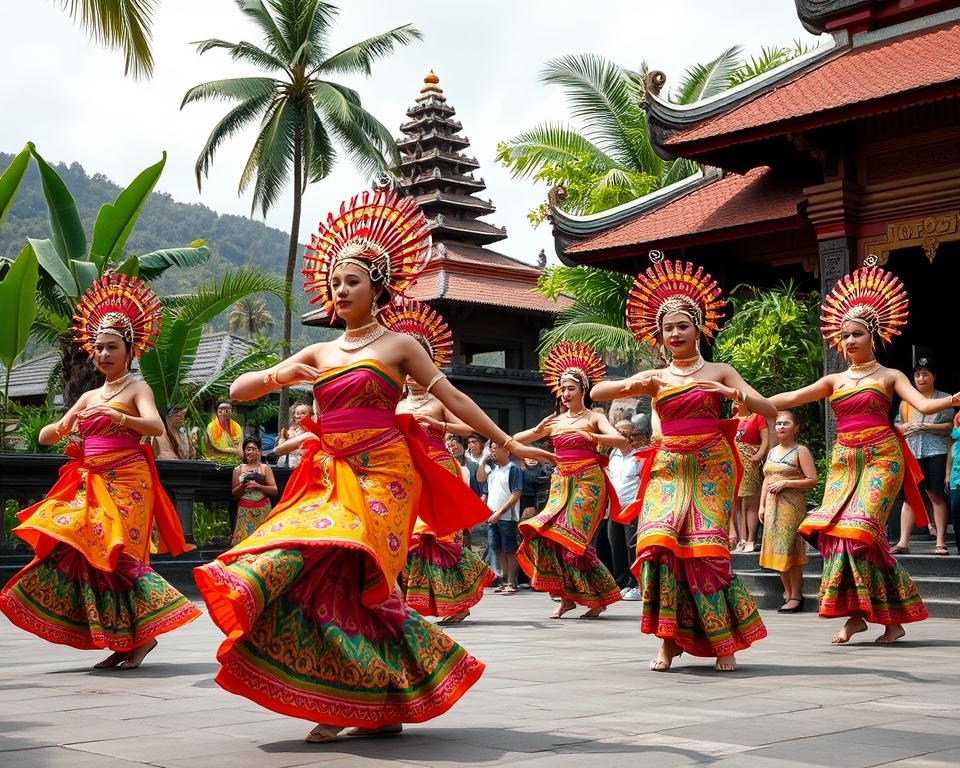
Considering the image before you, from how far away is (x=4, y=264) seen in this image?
1998cm

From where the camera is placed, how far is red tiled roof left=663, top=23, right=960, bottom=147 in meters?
12.3

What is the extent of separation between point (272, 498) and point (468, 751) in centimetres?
1033

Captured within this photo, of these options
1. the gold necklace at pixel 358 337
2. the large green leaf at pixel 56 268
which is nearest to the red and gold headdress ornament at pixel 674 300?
the gold necklace at pixel 358 337

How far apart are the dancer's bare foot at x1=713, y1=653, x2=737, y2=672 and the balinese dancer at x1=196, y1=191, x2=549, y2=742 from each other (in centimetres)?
218

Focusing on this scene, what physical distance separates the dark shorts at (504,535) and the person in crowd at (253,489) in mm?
2665

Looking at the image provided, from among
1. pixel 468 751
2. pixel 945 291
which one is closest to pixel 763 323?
pixel 945 291

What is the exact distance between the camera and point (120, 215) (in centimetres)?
1666

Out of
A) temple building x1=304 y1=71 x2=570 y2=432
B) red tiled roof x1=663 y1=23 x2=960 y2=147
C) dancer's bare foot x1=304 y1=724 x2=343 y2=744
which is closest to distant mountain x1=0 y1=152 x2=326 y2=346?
temple building x1=304 y1=71 x2=570 y2=432

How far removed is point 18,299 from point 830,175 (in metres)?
9.56

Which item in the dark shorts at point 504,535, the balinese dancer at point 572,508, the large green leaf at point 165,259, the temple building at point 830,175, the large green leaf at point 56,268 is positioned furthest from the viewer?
the large green leaf at point 165,259

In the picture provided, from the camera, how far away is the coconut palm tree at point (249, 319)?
2886 inches

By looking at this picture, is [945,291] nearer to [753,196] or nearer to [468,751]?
[753,196]

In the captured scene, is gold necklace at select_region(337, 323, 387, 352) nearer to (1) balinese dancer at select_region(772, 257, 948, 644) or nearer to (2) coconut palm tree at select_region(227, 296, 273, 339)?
(1) balinese dancer at select_region(772, 257, 948, 644)

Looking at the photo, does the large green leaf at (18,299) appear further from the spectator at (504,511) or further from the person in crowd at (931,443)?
the person in crowd at (931,443)
